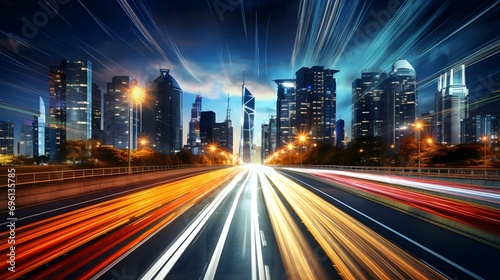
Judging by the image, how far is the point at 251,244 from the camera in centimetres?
916

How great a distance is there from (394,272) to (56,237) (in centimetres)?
915

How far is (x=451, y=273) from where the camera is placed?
7074mm

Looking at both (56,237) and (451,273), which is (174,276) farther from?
(451,273)

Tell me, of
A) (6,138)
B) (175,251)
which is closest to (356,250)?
(175,251)

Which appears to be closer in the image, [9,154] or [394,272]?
[394,272]

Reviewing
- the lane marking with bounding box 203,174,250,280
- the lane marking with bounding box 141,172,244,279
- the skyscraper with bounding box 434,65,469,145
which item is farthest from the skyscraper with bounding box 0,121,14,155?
the skyscraper with bounding box 434,65,469,145

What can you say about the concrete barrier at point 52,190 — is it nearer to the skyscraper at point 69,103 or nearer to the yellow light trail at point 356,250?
the yellow light trail at point 356,250

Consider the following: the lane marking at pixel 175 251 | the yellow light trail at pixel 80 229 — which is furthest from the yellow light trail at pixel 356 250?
the yellow light trail at pixel 80 229

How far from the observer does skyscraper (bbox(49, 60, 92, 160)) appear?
144 meters

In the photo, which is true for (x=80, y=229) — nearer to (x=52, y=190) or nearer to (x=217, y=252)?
(x=217, y=252)

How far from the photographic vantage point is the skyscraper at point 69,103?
144m

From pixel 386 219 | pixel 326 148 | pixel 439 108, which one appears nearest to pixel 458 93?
pixel 439 108

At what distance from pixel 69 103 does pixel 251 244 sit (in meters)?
163

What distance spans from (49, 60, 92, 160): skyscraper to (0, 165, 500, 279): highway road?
471ft
